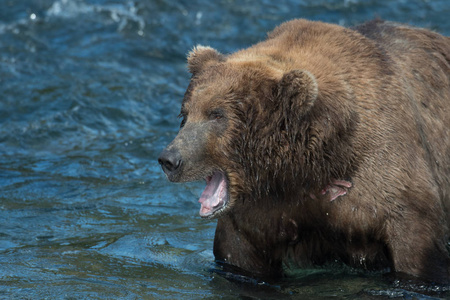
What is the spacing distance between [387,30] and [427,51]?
1.25 ft

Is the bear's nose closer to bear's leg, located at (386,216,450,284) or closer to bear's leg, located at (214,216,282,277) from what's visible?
bear's leg, located at (214,216,282,277)

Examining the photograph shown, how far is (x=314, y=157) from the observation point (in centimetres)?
540

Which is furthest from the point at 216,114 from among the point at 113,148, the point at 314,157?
the point at 113,148

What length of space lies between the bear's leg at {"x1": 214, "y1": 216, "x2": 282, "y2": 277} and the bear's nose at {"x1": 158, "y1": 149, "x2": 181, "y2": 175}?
88 centimetres

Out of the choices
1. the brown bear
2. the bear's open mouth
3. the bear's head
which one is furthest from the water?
the bear's head

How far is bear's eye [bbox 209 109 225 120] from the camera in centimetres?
548

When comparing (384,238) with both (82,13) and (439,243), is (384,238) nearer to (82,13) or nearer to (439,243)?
(439,243)

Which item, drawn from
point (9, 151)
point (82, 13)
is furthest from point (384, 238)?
point (82, 13)

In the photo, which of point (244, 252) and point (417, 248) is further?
point (244, 252)

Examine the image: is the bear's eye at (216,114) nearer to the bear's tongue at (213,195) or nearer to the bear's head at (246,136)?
the bear's head at (246,136)

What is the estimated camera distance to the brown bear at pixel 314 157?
538 cm

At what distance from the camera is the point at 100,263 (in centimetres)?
637

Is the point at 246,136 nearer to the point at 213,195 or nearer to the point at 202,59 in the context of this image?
the point at 213,195

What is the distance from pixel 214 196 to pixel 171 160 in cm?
49
